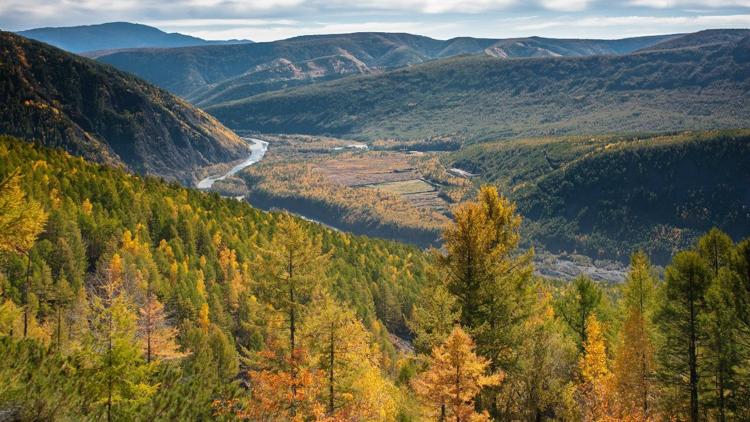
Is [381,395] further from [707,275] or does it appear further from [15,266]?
[15,266]

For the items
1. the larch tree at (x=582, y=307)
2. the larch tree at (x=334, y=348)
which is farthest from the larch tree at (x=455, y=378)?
the larch tree at (x=582, y=307)

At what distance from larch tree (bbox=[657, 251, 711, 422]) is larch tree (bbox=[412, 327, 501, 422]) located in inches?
565

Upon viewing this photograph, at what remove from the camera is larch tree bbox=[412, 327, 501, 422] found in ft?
102

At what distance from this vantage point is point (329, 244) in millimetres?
131500

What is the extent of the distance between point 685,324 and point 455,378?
1653 centimetres

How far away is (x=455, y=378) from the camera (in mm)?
31531

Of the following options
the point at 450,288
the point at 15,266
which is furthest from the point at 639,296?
the point at 15,266

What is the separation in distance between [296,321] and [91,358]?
1068cm

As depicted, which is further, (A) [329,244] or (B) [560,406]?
(A) [329,244]

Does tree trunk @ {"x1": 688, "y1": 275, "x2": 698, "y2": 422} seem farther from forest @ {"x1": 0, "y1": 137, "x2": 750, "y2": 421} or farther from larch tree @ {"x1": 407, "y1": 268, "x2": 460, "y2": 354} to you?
larch tree @ {"x1": 407, "y1": 268, "x2": 460, "y2": 354}

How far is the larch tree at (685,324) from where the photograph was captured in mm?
39250

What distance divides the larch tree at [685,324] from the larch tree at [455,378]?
14.3 metres

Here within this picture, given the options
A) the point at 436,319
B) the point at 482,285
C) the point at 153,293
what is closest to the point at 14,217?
the point at 436,319

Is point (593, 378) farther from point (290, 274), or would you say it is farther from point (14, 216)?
point (14, 216)
